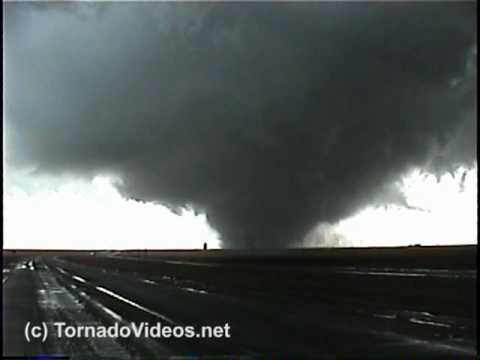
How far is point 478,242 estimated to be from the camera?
23.9ft

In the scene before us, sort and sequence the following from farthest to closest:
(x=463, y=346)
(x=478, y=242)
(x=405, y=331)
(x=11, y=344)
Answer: (x=405, y=331)
(x=463, y=346)
(x=478, y=242)
(x=11, y=344)

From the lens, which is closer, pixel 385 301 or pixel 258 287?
pixel 258 287

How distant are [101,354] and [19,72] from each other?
3321mm

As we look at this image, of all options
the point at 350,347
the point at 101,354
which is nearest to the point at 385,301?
Result: the point at 350,347

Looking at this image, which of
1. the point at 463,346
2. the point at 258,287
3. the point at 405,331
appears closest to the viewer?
the point at 258,287

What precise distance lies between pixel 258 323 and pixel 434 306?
10.4 metres

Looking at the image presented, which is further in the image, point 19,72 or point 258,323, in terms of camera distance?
point 258,323

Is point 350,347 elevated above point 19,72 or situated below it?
below

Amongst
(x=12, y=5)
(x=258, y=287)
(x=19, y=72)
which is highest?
(x=12, y=5)

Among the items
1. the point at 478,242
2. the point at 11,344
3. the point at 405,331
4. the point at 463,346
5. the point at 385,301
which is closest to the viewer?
the point at 11,344

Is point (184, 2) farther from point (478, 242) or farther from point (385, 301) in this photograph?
point (385, 301)

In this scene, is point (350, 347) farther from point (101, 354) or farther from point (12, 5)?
point (12, 5)

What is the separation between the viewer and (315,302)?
29.0ft

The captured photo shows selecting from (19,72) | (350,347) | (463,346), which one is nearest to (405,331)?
(463,346)
